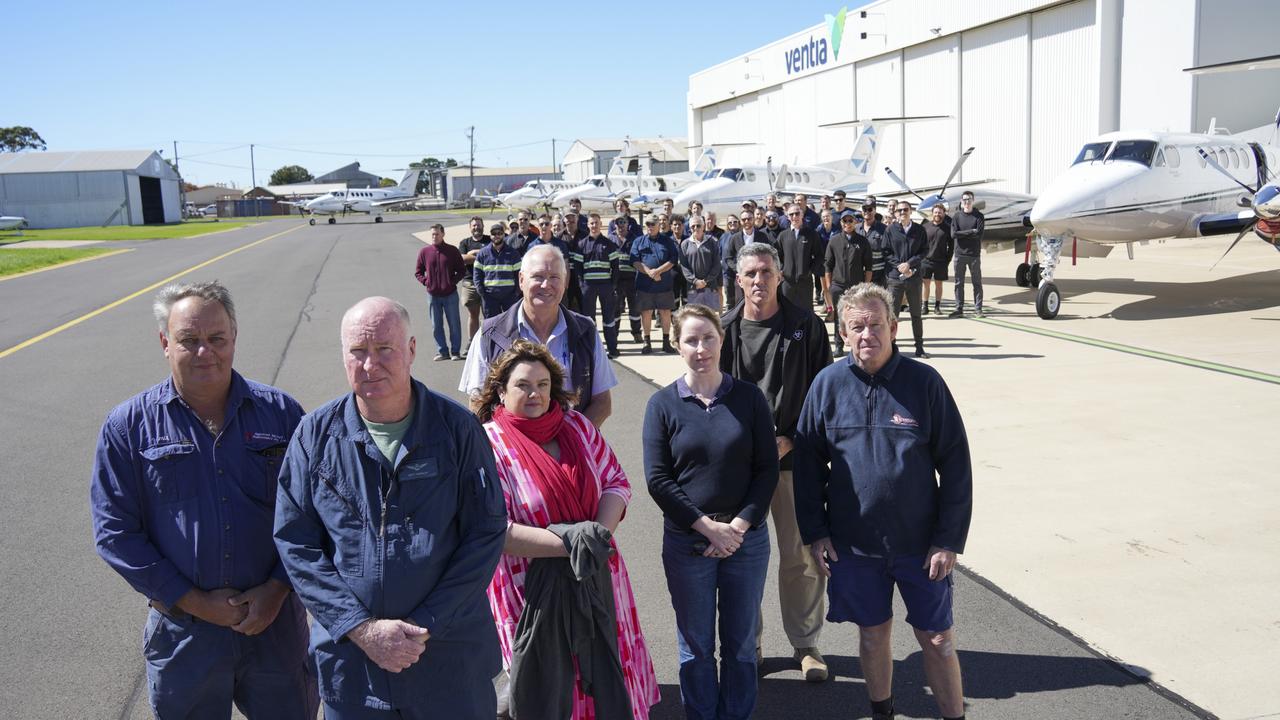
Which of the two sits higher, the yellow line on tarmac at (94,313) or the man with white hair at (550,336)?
the man with white hair at (550,336)

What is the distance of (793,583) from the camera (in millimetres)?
4426

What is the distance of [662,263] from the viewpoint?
13703 millimetres

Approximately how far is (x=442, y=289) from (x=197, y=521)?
10286mm

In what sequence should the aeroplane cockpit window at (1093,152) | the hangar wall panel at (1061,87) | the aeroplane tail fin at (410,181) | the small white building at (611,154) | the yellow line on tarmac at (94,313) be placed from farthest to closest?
the small white building at (611,154) < the aeroplane tail fin at (410,181) < the hangar wall panel at (1061,87) < the aeroplane cockpit window at (1093,152) < the yellow line on tarmac at (94,313)

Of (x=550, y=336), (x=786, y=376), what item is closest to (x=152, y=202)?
(x=550, y=336)

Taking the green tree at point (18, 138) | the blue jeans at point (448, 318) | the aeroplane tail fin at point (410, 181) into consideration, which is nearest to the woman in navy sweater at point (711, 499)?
the blue jeans at point (448, 318)

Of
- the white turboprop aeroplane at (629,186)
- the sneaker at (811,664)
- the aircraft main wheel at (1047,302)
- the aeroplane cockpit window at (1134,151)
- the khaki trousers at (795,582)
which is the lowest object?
the sneaker at (811,664)

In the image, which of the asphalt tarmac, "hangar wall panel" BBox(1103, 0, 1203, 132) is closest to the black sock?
the asphalt tarmac

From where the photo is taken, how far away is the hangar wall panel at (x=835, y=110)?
44.5m

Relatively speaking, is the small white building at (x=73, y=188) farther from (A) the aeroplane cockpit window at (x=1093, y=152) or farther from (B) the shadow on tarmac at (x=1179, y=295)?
(A) the aeroplane cockpit window at (x=1093, y=152)

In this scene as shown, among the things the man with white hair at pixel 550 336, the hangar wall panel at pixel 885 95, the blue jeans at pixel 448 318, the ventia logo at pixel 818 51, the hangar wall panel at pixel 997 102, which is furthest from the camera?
the ventia logo at pixel 818 51

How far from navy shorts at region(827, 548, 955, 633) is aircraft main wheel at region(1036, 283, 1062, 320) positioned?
13.8 m

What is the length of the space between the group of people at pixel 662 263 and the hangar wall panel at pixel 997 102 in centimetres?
2011

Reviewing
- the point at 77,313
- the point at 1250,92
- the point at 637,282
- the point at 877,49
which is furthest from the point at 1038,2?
the point at 77,313
